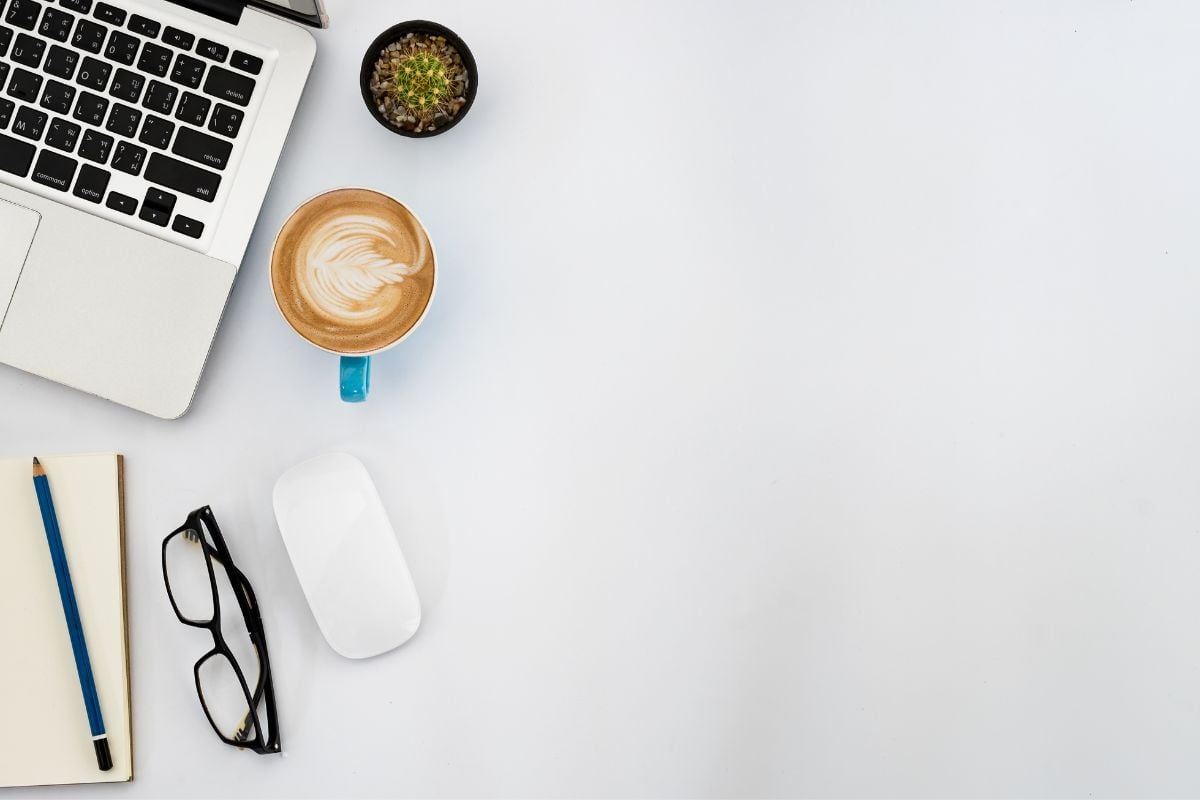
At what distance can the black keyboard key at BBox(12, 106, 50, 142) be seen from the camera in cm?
67

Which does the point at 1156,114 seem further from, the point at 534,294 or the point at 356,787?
the point at 356,787

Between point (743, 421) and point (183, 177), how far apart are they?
470 mm

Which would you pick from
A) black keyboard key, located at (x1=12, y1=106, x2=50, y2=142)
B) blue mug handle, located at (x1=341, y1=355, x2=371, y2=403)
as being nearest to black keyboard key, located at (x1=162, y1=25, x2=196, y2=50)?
black keyboard key, located at (x1=12, y1=106, x2=50, y2=142)

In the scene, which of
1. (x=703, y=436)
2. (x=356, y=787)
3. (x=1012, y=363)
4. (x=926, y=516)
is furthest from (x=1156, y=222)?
(x=356, y=787)

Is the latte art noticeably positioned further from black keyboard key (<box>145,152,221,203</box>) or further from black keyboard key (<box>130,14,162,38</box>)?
black keyboard key (<box>130,14,162,38</box>)

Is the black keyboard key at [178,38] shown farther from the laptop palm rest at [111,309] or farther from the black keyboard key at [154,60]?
the laptop palm rest at [111,309]

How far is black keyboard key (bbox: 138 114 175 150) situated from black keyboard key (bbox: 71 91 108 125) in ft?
0.10

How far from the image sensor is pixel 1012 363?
74cm

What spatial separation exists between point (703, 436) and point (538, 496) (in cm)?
14

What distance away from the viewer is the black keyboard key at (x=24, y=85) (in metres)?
0.67

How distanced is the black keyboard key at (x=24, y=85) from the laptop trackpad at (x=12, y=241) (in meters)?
0.08

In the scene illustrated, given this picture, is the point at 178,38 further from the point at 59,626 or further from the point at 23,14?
the point at 59,626

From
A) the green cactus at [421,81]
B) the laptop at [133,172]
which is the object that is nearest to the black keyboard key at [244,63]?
the laptop at [133,172]

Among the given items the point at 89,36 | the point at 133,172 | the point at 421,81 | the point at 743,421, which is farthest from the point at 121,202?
the point at 743,421
